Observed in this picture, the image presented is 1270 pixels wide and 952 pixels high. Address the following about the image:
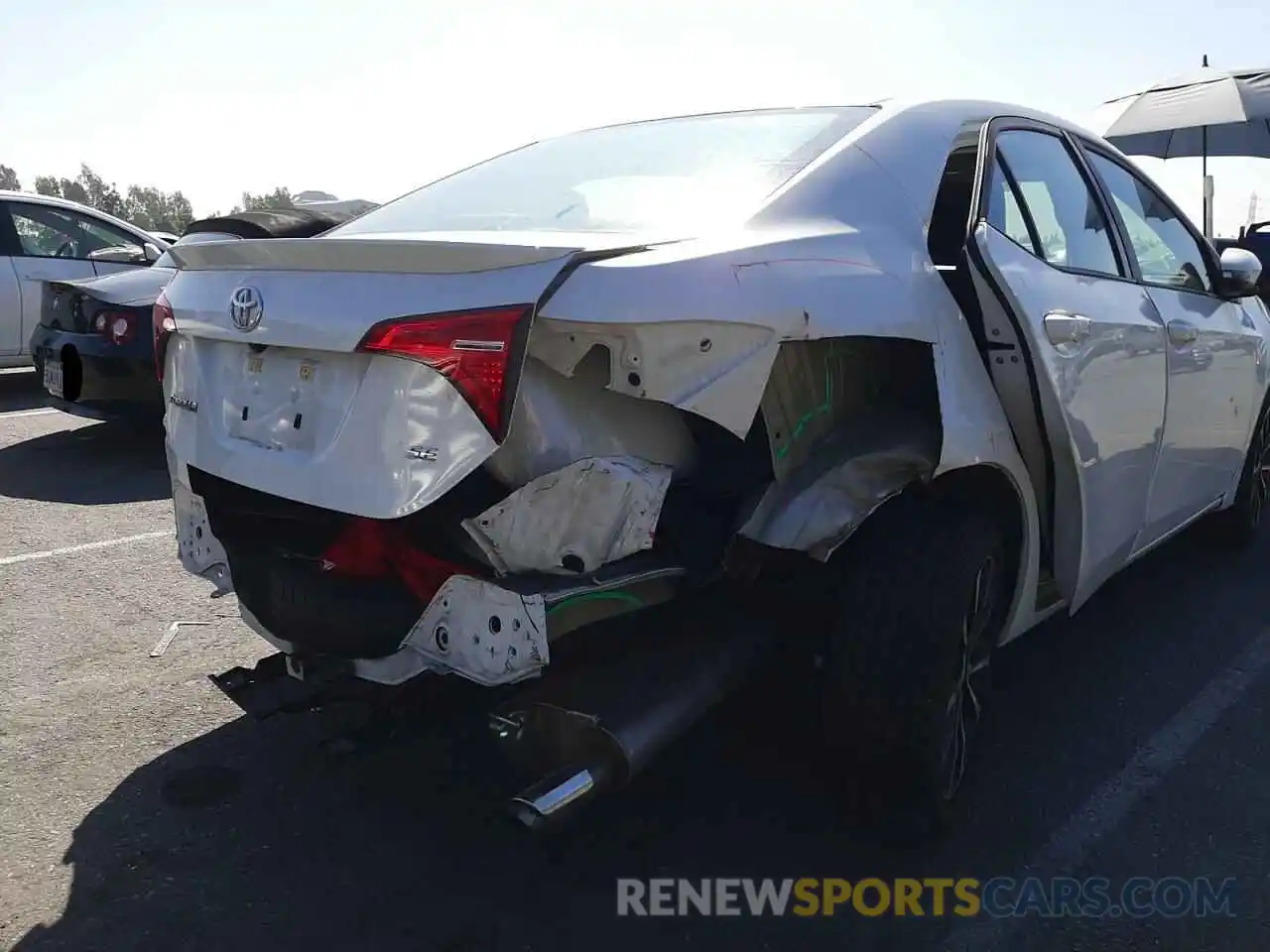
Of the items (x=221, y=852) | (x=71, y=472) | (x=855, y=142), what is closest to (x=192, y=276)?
(x=221, y=852)

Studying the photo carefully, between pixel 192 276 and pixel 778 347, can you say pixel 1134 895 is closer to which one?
pixel 778 347

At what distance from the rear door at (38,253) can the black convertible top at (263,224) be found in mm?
4806

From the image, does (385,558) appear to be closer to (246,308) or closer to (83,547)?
(246,308)

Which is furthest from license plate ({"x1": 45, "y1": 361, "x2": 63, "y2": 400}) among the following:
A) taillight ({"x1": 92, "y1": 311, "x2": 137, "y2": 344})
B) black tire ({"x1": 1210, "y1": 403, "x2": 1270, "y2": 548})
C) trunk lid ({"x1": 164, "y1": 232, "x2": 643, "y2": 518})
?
black tire ({"x1": 1210, "y1": 403, "x2": 1270, "y2": 548})

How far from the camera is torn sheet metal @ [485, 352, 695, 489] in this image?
2059mm

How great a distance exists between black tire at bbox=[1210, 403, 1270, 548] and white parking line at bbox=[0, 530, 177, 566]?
4455mm

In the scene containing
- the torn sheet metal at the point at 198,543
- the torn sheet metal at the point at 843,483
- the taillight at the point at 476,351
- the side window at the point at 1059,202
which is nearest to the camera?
the taillight at the point at 476,351

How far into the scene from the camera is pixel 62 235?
852 cm

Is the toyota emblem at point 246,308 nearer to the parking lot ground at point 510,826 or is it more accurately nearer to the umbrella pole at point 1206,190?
the parking lot ground at point 510,826

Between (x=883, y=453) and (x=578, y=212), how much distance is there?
0.88m

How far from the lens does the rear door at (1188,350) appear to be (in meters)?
3.53

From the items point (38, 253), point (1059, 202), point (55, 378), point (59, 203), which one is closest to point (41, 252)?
point (38, 253)

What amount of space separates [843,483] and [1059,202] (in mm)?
1373

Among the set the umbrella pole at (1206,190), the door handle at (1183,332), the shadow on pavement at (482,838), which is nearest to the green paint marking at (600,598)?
the shadow on pavement at (482,838)
